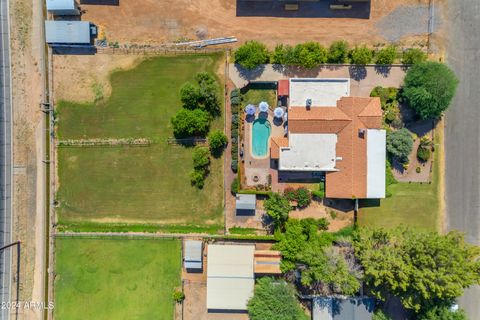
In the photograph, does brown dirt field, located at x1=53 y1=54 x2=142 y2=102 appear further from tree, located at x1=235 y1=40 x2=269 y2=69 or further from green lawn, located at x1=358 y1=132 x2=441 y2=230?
green lawn, located at x1=358 y1=132 x2=441 y2=230

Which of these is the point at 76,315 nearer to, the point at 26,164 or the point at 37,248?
the point at 37,248

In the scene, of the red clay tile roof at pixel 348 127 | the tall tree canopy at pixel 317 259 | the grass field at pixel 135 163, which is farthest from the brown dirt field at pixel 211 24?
the tall tree canopy at pixel 317 259

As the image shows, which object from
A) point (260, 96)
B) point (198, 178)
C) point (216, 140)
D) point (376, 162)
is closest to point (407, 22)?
point (376, 162)

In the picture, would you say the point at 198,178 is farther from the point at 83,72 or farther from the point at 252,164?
the point at 83,72

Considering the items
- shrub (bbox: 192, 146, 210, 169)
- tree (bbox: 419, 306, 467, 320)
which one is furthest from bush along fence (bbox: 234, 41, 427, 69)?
tree (bbox: 419, 306, 467, 320)

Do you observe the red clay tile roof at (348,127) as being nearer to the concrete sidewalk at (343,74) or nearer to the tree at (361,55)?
the concrete sidewalk at (343,74)
